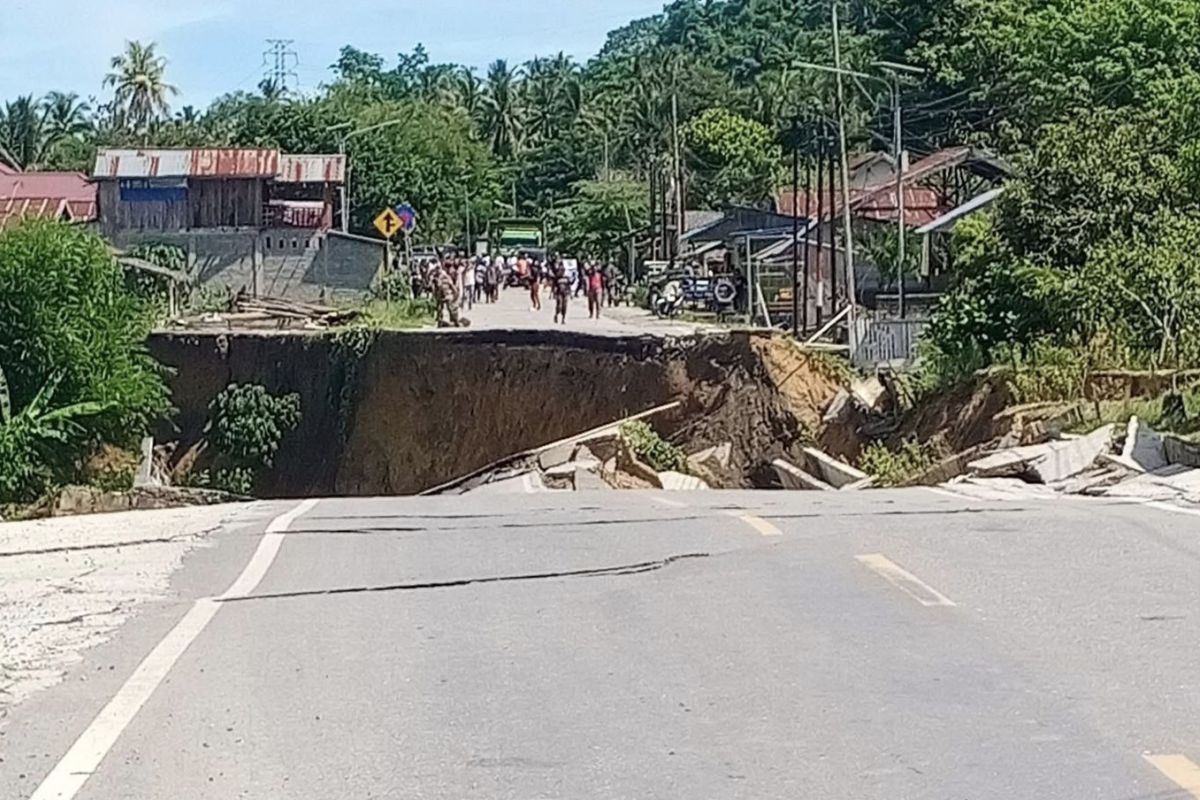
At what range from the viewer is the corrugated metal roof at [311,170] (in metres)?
67.4

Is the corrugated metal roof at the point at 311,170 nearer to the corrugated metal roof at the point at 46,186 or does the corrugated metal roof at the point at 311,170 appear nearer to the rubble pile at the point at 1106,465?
the corrugated metal roof at the point at 46,186

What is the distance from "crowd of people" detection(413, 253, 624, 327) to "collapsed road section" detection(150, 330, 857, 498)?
3886 mm

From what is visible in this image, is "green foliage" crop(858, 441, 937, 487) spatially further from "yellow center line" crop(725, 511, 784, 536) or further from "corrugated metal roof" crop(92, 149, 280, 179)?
"corrugated metal roof" crop(92, 149, 280, 179)

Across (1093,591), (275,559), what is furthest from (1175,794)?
(275,559)

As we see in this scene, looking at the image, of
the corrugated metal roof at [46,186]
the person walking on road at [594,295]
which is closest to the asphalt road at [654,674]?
the person walking on road at [594,295]

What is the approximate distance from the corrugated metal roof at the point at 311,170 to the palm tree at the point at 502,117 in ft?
226

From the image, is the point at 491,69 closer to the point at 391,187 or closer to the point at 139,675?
the point at 391,187

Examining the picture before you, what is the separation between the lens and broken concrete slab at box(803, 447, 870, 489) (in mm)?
32562

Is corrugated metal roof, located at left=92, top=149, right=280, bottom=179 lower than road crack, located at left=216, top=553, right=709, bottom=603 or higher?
higher

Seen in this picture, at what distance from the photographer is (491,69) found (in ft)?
470

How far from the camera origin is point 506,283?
84.6 m

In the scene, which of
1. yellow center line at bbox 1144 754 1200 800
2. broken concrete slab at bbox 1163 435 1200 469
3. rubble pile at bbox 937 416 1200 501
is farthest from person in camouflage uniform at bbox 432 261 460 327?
yellow center line at bbox 1144 754 1200 800

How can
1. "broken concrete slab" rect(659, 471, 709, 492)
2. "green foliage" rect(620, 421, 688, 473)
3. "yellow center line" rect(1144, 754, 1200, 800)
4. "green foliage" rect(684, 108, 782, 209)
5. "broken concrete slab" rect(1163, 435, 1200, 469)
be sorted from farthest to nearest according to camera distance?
"green foliage" rect(684, 108, 782, 209), "green foliage" rect(620, 421, 688, 473), "broken concrete slab" rect(659, 471, 709, 492), "broken concrete slab" rect(1163, 435, 1200, 469), "yellow center line" rect(1144, 754, 1200, 800)

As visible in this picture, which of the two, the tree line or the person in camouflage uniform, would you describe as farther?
the person in camouflage uniform
